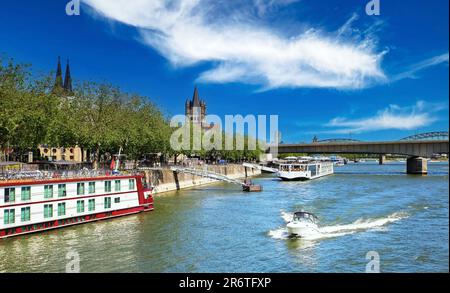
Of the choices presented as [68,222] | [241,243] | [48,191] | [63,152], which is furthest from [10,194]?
[63,152]

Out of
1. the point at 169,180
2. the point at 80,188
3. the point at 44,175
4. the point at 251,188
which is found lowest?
the point at 251,188

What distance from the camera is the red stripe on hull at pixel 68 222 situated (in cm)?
3408

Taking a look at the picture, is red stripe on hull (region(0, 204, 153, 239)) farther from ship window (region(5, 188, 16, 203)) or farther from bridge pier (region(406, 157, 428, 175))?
bridge pier (region(406, 157, 428, 175))

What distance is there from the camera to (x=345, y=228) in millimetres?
37906

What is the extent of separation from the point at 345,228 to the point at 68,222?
80.4ft

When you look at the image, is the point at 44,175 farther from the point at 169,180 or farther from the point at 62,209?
the point at 169,180

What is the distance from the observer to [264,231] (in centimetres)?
3703

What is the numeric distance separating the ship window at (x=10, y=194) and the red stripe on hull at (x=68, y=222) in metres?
2.32

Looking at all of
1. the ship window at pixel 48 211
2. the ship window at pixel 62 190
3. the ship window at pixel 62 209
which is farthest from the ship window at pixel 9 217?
the ship window at pixel 62 190

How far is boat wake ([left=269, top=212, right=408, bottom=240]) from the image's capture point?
34.9 meters

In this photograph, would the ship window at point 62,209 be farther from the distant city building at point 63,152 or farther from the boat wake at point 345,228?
the distant city building at point 63,152
